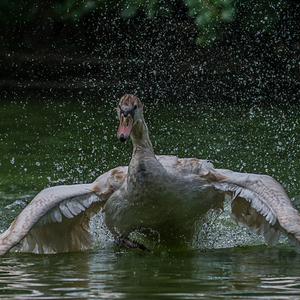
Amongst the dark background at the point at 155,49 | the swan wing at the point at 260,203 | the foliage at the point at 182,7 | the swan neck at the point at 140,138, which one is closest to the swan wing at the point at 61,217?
the swan neck at the point at 140,138

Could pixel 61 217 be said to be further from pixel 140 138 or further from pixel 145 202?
pixel 140 138

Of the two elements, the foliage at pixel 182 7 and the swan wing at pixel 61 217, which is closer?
the swan wing at pixel 61 217

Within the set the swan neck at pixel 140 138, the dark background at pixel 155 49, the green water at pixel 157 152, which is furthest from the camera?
the dark background at pixel 155 49

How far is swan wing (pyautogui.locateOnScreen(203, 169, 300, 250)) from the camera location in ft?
18.4

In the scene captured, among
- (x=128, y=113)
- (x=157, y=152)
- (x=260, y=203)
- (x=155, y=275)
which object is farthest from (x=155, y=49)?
(x=155, y=275)

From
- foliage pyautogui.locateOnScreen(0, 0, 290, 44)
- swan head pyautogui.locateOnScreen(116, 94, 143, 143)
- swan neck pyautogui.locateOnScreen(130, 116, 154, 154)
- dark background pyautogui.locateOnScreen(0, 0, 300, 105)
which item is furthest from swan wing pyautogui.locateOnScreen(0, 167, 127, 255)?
dark background pyautogui.locateOnScreen(0, 0, 300, 105)

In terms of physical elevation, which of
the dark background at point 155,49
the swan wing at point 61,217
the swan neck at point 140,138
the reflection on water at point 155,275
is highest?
the dark background at point 155,49

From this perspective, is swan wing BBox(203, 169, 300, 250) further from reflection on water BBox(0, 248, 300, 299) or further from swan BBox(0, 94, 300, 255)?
reflection on water BBox(0, 248, 300, 299)

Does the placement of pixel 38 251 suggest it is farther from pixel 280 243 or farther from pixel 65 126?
pixel 65 126

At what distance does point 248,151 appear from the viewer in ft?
33.9

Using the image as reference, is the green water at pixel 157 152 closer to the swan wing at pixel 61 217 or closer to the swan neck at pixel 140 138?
the swan wing at pixel 61 217

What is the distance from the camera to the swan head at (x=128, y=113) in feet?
19.6

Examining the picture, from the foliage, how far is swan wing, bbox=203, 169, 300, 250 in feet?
30.6

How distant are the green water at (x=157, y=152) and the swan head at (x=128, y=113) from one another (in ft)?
3.75
